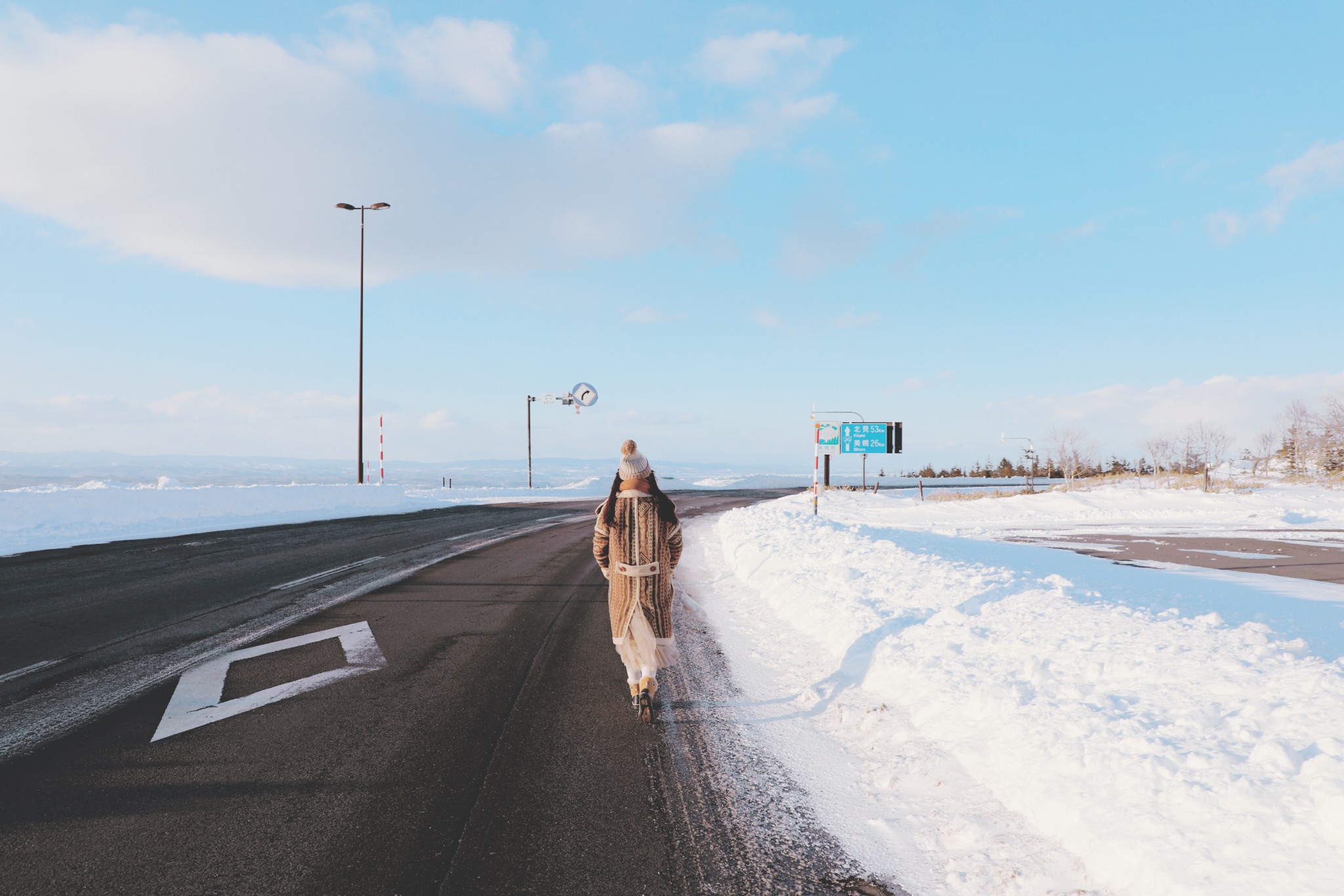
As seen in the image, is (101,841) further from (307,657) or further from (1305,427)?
(1305,427)

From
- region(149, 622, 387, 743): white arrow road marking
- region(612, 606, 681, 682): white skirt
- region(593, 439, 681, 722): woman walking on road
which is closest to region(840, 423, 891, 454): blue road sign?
region(149, 622, 387, 743): white arrow road marking

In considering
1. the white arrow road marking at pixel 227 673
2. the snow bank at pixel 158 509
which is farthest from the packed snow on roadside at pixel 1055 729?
the snow bank at pixel 158 509

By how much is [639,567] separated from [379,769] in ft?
6.53

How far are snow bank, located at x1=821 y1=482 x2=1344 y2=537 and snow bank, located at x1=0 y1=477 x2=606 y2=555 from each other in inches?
713

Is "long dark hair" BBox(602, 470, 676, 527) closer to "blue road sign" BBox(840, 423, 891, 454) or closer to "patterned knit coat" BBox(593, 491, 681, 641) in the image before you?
"patterned knit coat" BBox(593, 491, 681, 641)

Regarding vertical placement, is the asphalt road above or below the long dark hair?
below

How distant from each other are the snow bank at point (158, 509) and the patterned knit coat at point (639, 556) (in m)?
13.7

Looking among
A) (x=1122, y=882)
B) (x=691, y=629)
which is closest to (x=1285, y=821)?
(x=1122, y=882)

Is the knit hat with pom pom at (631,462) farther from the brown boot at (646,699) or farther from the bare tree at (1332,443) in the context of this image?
the bare tree at (1332,443)

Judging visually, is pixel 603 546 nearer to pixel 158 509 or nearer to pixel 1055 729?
pixel 1055 729

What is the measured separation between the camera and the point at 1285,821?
262cm

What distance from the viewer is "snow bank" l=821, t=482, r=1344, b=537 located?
18547 millimetres

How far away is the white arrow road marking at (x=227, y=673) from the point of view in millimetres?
4227

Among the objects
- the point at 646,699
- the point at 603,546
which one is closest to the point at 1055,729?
the point at 646,699
